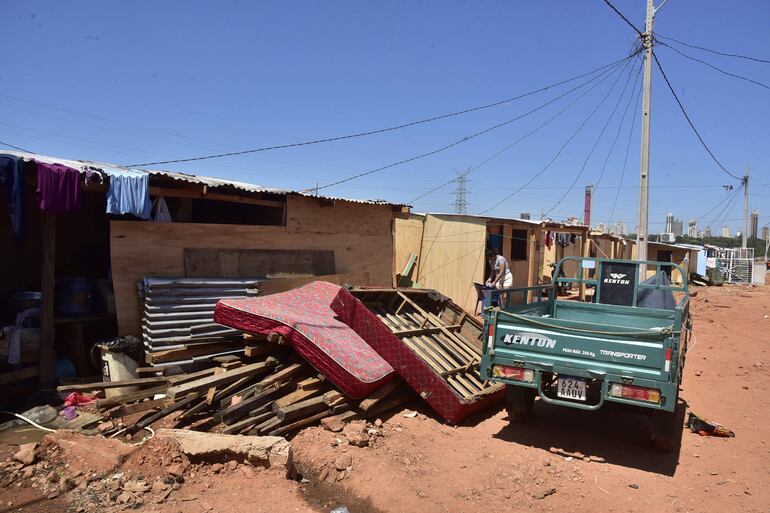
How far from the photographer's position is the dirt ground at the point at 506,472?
3986 millimetres

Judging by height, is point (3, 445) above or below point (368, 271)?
below

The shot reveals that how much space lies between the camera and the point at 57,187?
20.6ft

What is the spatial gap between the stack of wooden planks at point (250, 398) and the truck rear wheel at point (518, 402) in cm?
122

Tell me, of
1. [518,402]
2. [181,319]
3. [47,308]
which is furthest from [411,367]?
[47,308]

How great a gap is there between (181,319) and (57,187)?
92.9 inches

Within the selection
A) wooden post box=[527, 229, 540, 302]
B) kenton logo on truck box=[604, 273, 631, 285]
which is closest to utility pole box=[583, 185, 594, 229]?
wooden post box=[527, 229, 540, 302]

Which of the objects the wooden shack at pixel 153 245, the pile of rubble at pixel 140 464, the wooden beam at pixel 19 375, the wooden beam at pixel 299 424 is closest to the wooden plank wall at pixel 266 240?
the wooden shack at pixel 153 245

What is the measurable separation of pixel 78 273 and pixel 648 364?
8556mm

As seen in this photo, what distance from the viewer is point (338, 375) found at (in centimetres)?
545

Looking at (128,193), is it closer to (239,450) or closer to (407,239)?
(239,450)

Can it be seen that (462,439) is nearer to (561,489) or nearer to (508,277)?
(561,489)

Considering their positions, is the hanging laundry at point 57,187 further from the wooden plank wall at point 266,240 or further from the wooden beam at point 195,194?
the wooden beam at point 195,194

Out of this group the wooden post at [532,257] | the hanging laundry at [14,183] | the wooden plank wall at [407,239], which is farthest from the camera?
the wooden post at [532,257]

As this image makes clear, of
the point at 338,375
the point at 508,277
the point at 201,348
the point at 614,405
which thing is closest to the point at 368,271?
the point at 508,277
